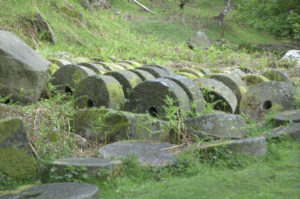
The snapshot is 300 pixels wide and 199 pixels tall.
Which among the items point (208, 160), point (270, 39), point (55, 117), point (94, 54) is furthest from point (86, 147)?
point (270, 39)

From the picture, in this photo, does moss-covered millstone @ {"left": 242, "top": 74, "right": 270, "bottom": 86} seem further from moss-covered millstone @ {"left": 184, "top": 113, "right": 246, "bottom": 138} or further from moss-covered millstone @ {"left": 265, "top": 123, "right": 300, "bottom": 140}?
moss-covered millstone @ {"left": 184, "top": 113, "right": 246, "bottom": 138}

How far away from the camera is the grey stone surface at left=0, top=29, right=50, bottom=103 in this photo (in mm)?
6309

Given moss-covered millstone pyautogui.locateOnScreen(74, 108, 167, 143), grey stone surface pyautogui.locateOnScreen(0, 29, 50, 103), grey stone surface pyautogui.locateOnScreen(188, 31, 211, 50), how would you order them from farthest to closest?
grey stone surface pyautogui.locateOnScreen(188, 31, 211, 50), grey stone surface pyautogui.locateOnScreen(0, 29, 50, 103), moss-covered millstone pyautogui.locateOnScreen(74, 108, 167, 143)

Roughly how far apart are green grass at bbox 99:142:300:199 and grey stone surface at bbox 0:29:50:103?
3.46 metres

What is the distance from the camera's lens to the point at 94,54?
1402 cm

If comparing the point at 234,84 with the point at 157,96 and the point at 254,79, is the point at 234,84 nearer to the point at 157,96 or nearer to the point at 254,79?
the point at 254,79

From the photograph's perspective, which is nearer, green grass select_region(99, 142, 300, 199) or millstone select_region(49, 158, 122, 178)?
green grass select_region(99, 142, 300, 199)

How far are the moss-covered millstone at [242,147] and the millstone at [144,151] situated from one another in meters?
0.51

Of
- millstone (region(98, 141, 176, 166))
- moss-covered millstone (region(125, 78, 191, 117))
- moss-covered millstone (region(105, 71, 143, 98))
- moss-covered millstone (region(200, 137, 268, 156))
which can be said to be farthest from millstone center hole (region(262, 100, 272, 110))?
millstone (region(98, 141, 176, 166))

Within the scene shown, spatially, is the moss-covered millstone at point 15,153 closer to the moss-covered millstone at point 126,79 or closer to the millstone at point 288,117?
the moss-covered millstone at point 126,79

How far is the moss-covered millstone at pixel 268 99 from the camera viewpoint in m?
7.03

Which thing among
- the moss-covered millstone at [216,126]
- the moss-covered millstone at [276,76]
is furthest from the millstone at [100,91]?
the moss-covered millstone at [276,76]

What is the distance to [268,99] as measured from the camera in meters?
7.15

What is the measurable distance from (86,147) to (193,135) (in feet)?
5.31
